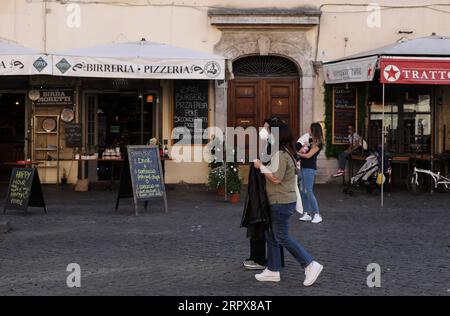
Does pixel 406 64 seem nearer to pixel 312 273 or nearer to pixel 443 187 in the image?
pixel 443 187

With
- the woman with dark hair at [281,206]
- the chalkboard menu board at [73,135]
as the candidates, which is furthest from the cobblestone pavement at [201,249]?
the chalkboard menu board at [73,135]

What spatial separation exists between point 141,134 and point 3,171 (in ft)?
11.9

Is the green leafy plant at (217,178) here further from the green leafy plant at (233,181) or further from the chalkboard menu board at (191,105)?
the chalkboard menu board at (191,105)

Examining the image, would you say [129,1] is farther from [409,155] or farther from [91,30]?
[409,155]

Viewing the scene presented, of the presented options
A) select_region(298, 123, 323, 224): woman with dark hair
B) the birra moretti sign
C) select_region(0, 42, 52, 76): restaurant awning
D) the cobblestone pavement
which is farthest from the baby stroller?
select_region(0, 42, 52, 76): restaurant awning

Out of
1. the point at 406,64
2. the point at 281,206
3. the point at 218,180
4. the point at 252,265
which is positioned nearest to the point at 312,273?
the point at 281,206

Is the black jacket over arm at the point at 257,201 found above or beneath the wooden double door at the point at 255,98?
beneath

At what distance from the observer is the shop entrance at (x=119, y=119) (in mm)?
16594

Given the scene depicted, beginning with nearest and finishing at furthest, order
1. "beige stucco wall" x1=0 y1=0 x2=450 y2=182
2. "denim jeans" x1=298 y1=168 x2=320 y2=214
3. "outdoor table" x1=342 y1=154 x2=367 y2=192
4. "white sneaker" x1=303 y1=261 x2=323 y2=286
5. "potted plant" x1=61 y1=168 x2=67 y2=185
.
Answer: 1. "white sneaker" x1=303 y1=261 x2=323 y2=286
2. "denim jeans" x1=298 y1=168 x2=320 y2=214
3. "outdoor table" x1=342 y1=154 x2=367 y2=192
4. "beige stucco wall" x1=0 y1=0 x2=450 y2=182
5. "potted plant" x1=61 y1=168 x2=67 y2=185

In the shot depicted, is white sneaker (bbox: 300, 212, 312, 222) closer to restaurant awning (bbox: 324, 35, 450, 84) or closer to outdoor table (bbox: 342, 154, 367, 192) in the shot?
restaurant awning (bbox: 324, 35, 450, 84)

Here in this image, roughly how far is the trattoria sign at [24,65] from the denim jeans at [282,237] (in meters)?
7.37

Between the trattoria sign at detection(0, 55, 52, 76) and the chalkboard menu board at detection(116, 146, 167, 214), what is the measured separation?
8.64 feet

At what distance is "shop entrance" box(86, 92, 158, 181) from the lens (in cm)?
1659

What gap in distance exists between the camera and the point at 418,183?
1502 centimetres
